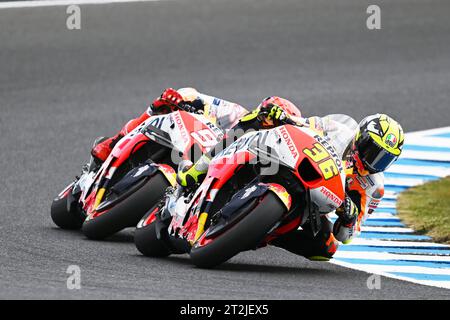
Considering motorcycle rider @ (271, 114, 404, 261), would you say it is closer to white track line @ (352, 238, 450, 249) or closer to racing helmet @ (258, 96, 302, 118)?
racing helmet @ (258, 96, 302, 118)

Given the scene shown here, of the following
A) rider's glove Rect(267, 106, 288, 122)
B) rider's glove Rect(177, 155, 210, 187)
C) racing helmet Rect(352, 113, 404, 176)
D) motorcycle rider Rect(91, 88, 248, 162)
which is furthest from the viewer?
motorcycle rider Rect(91, 88, 248, 162)

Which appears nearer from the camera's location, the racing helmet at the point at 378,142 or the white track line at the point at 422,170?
the racing helmet at the point at 378,142

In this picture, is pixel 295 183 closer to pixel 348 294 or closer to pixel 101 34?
pixel 348 294

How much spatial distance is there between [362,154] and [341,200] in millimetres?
607

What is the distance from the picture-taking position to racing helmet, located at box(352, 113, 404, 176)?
8.90 meters

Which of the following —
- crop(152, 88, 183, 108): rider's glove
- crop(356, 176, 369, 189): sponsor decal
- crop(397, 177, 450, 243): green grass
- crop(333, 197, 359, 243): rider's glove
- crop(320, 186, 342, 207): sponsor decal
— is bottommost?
Result: crop(397, 177, 450, 243): green grass

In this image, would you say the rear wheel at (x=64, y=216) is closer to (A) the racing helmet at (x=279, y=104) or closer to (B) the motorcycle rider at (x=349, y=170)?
(B) the motorcycle rider at (x=349, y=170)

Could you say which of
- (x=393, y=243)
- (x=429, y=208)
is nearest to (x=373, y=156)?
(x=393, y=243)

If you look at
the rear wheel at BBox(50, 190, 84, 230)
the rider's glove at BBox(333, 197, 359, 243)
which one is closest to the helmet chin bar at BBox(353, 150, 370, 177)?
the rider's glove at BBox(333, 197, 359, 243)

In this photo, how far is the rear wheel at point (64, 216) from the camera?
10953 millimetres

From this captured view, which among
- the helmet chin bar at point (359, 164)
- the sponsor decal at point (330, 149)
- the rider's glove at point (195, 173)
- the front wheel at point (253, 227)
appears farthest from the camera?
the rider's glove at point (195, 173)

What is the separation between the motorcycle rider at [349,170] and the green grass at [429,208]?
1.57 m

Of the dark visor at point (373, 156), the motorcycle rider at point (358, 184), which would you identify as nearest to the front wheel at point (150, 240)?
the motorcycle rider at point (358, 184)

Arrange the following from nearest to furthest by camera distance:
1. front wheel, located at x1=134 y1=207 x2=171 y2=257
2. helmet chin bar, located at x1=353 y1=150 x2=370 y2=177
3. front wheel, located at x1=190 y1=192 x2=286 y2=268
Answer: front wheel, located at x1=190 y1=192 x2=286 y2=268 → helmet chin bar, located at x1=353 y1=150 x2=370 y2=177 → front wheel, located at x1=134 y1=207 x2=171 y2=257
